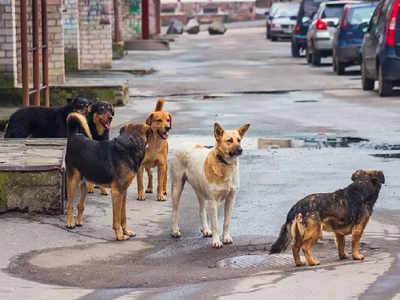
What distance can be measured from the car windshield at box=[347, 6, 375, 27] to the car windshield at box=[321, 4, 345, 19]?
3.42m

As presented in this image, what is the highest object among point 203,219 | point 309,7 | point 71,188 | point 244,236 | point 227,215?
point 309,7

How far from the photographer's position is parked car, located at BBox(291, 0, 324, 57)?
35.3 metres

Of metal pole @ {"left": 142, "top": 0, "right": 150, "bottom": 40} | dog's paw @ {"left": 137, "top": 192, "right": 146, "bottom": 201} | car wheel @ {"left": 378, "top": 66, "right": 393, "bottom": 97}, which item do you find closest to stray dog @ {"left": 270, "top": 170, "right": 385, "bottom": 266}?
dog's paw @ {"left": 137, "top": 192, "right": 146, "bottom": 201}

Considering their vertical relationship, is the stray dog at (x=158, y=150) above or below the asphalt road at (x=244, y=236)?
above

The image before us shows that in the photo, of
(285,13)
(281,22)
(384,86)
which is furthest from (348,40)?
(281,22)

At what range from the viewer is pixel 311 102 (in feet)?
63.6

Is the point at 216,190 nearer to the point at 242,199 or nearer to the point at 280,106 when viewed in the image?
the point at 242,199

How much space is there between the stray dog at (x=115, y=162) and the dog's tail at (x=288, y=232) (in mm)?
1363

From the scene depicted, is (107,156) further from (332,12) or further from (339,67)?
(332,12)

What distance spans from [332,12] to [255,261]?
24501mm

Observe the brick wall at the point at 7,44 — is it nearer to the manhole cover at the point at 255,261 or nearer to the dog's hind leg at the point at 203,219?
the dog's hind leg at the point at 203,219

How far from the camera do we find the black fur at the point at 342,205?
7.10 m

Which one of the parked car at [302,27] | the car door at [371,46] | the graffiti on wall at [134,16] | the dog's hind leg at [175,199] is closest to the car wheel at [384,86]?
the car door at [371,46]

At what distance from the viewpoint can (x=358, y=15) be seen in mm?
26578
